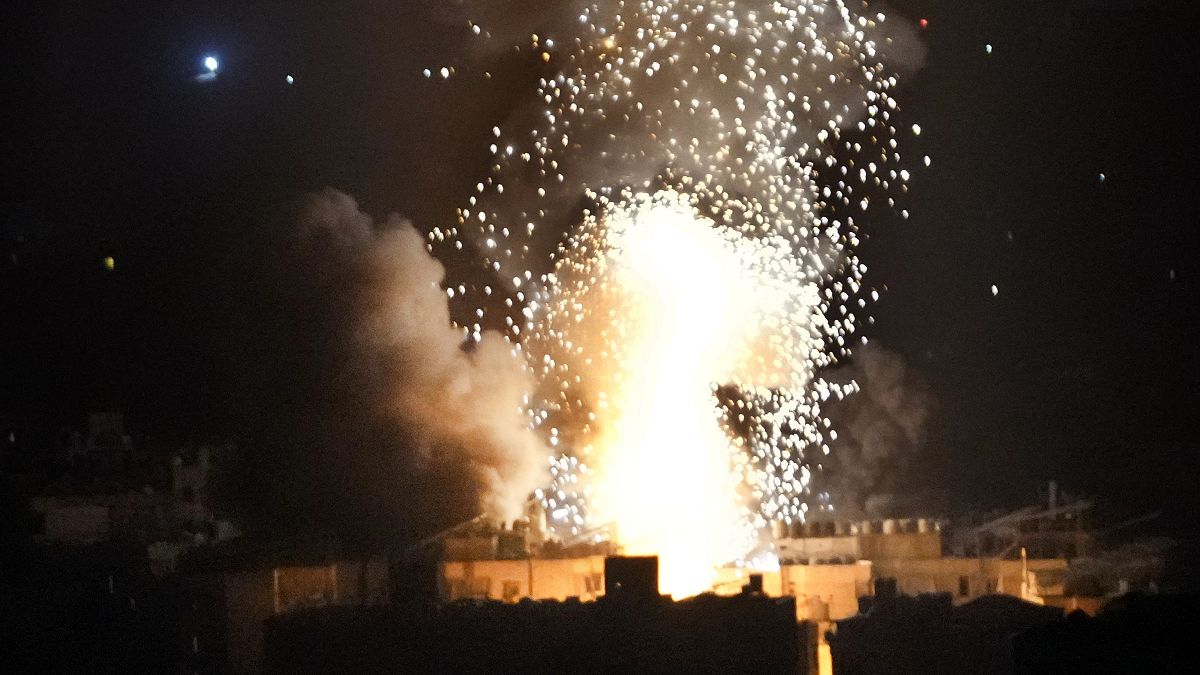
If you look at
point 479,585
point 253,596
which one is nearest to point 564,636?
point 253,596

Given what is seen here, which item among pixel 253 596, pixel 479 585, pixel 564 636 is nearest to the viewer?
pixel 564 636

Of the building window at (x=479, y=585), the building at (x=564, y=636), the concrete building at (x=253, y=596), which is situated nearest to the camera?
the building at (x=564, y=636)

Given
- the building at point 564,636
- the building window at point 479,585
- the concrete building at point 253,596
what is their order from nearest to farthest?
the building at point 564,636
the concrete building at point 253,596
the building window at point 479,585

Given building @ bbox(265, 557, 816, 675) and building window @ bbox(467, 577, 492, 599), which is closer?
building @ bbox(265, 557, 816, 675)

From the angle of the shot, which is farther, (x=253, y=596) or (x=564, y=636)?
(x=253, y=596)

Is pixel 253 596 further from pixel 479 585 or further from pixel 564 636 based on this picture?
pixel 564 636

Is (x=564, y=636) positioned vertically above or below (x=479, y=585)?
below

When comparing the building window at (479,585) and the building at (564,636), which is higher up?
the building window at (479,585)

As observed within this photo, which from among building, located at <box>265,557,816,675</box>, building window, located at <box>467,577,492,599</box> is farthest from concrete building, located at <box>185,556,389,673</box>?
building, located at <box>265,557,816,675</box>

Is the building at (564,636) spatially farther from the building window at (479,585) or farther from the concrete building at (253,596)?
the building window at (479,585)

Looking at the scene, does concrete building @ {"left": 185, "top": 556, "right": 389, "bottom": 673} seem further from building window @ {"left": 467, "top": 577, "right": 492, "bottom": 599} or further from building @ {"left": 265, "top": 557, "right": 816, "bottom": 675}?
building @ {"left": 265, "top": 557, "right": 816, "bottom": 675}

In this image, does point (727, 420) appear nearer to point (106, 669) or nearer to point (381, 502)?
point (381, 502)

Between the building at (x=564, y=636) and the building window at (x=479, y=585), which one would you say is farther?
the building window at (x=479, y=585)

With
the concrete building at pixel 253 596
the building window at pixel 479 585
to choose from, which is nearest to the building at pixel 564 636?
the concrete building at pixel 253 596
